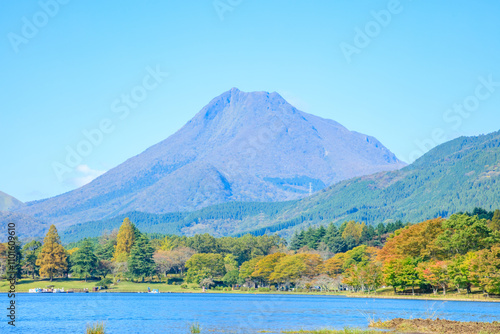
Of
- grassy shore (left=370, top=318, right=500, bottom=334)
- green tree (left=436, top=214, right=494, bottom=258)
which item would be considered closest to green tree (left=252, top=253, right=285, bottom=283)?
green tree (left=436, top=214, right=494, bottom=258)

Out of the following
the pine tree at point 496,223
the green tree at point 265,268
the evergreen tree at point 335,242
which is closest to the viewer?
the pine tree at point 496,223

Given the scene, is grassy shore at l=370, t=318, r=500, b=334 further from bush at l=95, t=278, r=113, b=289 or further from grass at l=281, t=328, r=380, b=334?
bush at l=95, t=278, r=113, b=289

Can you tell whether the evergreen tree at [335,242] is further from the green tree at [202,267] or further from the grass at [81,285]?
the grass at [81,285]

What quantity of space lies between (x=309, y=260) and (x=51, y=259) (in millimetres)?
52961

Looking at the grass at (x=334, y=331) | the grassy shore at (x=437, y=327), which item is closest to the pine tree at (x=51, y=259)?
the grass at (x=334, y=331)

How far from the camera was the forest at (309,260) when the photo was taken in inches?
3841

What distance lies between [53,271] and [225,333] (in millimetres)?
95494

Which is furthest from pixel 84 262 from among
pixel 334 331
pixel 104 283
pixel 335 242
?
pixel 334 331

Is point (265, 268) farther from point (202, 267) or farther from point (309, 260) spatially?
point (202, 267)

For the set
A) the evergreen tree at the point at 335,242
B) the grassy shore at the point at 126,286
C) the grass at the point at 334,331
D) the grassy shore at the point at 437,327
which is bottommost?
the grassy shore at the point at 437,327

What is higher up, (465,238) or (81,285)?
(81,285)

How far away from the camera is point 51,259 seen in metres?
131

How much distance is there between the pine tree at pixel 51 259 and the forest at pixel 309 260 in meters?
0.20

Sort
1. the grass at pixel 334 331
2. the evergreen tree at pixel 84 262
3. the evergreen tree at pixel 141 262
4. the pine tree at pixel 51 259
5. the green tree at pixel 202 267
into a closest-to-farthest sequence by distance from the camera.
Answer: the grass at pixel 334 331, the evergreen tree at pixel 84 262, the pine tree at pixel 51 259, the evergreen tree at pixel 141 262, the green tree at pixel 202 267
